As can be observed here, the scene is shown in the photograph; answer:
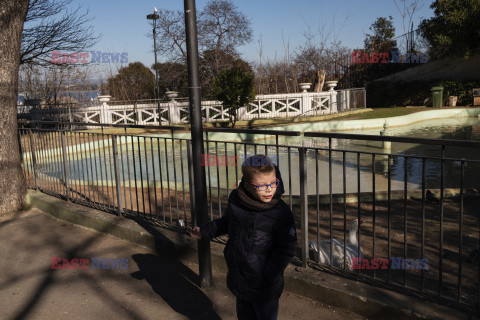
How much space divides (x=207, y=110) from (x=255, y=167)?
22378 millimetres

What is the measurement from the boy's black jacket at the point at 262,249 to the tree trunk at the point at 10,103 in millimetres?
4921

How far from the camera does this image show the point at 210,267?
3490mm

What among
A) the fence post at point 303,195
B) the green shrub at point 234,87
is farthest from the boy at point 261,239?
the green shrub at point 234,87

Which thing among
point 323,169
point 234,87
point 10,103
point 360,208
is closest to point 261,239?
point 360,208

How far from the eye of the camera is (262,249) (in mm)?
2283

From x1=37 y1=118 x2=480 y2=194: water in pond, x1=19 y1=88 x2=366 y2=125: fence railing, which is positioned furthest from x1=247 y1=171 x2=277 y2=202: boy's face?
x1=19 y1=88 x2=366 y2=125: fence railing

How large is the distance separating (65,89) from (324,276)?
26.2 meters

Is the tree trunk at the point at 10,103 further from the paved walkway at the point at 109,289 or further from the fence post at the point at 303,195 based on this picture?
the fence post at the point at 303,195

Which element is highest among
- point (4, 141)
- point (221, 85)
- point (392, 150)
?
point (221, 85)

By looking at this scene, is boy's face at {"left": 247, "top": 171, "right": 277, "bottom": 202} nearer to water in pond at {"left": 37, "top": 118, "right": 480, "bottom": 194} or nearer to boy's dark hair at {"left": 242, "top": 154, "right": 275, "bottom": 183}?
boy's dark hair at {"left": 242, "top": 154, "right": 275, "bottom": 183}

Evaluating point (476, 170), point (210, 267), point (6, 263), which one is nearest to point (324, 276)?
point (210, 267)

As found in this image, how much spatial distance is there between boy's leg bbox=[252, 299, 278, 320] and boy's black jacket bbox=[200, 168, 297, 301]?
50 millimetres

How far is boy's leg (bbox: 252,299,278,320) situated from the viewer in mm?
2332

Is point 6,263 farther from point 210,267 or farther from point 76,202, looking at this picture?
point 210,267
